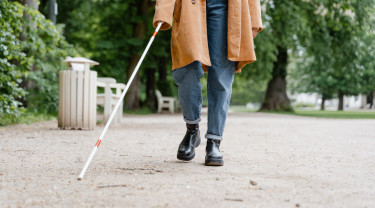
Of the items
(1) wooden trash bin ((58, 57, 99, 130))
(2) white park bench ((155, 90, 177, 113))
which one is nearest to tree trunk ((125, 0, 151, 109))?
(2) white park bench ((155, 90, 177, 113))

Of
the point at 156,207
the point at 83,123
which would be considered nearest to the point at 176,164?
the point at 156,207

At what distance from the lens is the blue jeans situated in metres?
3.31

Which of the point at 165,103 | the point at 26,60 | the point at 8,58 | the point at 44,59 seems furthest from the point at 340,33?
the point at 8,58

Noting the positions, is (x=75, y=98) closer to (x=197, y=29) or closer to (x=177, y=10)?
(x=177, y=10)

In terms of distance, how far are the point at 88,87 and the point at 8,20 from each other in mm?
1600

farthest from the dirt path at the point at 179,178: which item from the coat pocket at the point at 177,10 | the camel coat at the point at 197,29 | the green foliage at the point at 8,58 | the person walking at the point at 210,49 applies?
the green foliage at the point at 8,58

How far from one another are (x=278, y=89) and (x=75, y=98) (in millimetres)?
16473

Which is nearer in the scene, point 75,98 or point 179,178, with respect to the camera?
point 179,178

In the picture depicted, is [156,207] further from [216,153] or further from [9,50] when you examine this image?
[9,50]

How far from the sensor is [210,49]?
3.36m

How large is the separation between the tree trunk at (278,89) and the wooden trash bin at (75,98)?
16.0 m

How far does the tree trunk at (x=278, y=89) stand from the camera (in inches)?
848

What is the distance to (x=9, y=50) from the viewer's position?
6.11 m

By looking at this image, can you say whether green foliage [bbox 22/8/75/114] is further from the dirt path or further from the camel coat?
the camel coat
